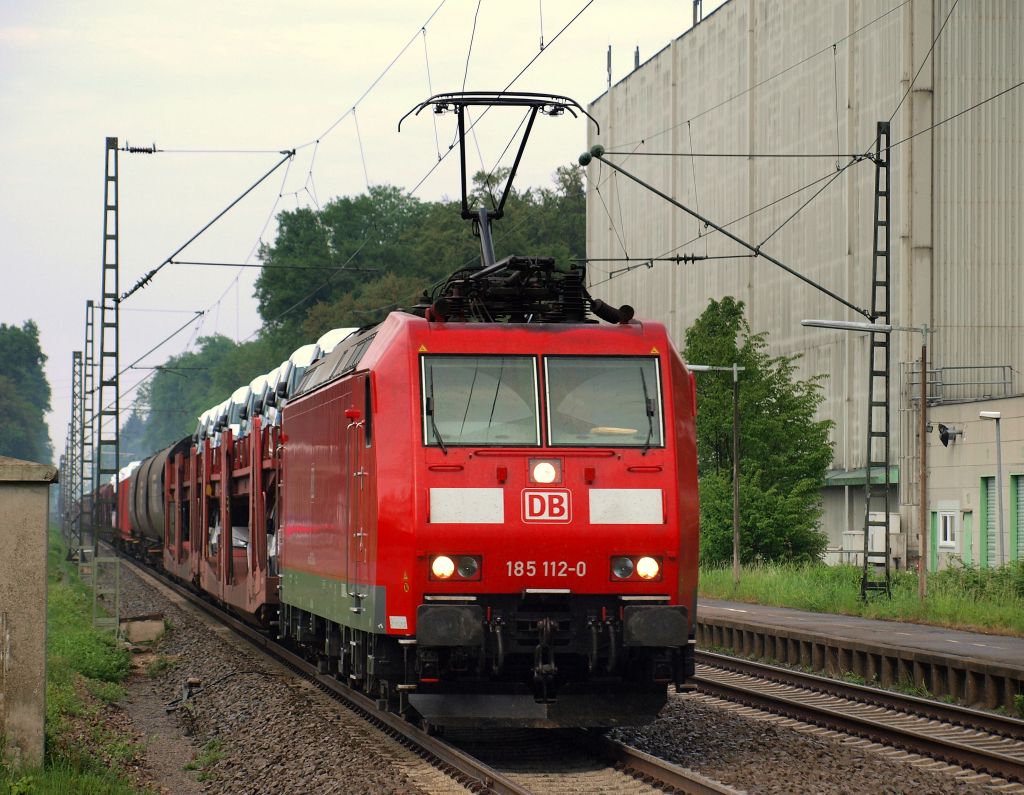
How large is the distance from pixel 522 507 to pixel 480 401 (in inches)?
34.8

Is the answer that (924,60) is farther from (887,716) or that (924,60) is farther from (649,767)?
(649,767)

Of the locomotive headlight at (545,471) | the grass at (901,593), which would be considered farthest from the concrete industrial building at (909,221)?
the locomotive headlight at (545,471)

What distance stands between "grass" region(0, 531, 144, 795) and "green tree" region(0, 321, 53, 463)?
107 m

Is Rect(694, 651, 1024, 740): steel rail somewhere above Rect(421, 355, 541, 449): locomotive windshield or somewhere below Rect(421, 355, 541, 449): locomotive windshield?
below

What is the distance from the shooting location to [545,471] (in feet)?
38.6

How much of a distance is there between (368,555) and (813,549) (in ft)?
91.4

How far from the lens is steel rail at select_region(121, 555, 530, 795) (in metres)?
10.7

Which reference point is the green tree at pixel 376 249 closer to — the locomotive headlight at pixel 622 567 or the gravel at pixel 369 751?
the gravel at pixel 369 751

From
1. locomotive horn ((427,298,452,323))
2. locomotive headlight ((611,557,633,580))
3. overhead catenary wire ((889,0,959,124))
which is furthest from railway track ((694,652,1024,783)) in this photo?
overhead catenary wire ((889,0,959,124))

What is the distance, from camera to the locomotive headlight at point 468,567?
11.5m

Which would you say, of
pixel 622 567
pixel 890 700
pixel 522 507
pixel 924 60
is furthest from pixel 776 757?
pixel 924 60

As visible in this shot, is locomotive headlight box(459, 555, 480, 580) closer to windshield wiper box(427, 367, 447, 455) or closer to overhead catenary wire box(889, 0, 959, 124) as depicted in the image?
windshield wiper box(427, 367, 447, 455)

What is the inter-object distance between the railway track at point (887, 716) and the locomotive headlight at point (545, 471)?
3866 millimetres

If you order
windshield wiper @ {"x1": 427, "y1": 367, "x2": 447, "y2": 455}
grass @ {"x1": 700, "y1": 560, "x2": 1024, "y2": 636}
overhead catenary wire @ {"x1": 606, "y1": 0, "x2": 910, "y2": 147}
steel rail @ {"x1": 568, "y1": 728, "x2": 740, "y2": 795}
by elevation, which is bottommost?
grass @ {"x1": 700, "y1": 560, "x2": 1024, "y2": 636}
